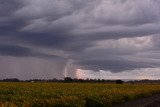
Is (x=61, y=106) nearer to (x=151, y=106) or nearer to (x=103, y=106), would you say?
(x=103, y=106)

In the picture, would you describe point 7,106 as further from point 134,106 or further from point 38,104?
point 134,106

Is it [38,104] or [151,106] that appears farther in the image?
[151,106]

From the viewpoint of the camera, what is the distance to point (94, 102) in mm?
35750

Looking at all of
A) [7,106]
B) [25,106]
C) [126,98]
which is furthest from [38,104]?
[126,98]

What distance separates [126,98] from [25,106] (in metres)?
26.0

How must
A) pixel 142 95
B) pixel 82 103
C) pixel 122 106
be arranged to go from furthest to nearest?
pixel 142 95
pixel 122 106
pixel 82 103

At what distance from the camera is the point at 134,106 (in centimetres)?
4062

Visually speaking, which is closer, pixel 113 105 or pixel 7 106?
pixel 7 106

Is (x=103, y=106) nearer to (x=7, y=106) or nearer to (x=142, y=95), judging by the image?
(x=7, y=106)

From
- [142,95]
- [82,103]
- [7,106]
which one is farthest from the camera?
[142,95]

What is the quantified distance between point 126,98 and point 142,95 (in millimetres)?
13569

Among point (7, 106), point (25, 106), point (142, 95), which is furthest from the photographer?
point (142, 95)

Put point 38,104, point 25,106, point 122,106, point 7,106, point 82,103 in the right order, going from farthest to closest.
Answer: point 122,106 → point 82,103 → point 38,104 → point 25,106 → point 7,106

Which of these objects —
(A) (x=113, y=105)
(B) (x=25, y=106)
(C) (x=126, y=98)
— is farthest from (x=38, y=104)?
(C) (x=126, y=98)
